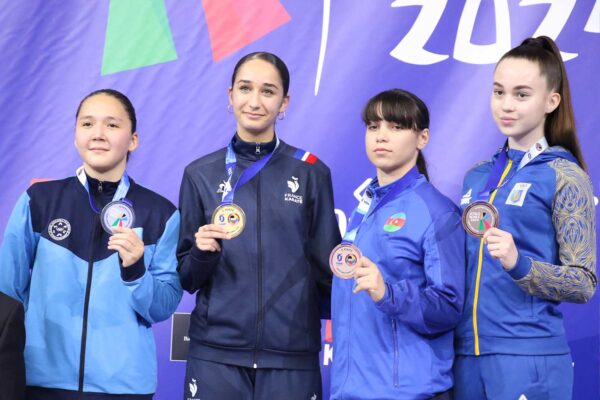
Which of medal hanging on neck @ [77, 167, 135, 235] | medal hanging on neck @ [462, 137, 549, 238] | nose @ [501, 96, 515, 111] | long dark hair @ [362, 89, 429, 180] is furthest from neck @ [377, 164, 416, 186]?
medal hanging on neck @ [77, 167, 135, 235]

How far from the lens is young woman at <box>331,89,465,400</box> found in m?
2.53

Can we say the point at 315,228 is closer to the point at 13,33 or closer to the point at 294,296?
the point at 294,296

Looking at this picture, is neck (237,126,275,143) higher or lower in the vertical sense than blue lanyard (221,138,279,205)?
higher

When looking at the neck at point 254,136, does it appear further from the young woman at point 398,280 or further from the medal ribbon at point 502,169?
the medal ribbon at point 502,169

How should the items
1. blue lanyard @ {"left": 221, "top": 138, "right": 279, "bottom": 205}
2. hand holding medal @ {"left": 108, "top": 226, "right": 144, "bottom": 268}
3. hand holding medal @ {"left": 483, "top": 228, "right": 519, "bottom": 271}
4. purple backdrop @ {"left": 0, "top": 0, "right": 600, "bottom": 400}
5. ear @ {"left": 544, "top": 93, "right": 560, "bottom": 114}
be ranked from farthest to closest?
purple backdrop @ {"left": 0, "top": 0, "right": 600, "bottom": 400} → blue lanyard @ {"left": 221, "top": 138, "right": 279, "bottom": 205} → ear @ {"left": 544, "top": 93, "right": 560, "bottom": 114} → hand holding medal @ {"left": 108, "top": 226, "right": 144, "bottom": 268} → hand holding medal @ {"left": 483, "top": 228, "right": 519, "bottom": 271}

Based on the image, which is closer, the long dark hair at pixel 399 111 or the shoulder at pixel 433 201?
the shoulder at pixel 433 201

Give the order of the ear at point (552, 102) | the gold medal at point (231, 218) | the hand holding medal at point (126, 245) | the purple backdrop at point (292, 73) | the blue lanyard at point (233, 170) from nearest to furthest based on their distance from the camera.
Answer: the hand holding medal at point (126, 245) < the gold medal at point (231, 218) < the ear at point (552, 102) < the blue lanyard at point (233, 170) < the purple backdrop at point (292, 73)

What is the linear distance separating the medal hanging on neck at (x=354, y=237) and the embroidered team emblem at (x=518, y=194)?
1.04 ft

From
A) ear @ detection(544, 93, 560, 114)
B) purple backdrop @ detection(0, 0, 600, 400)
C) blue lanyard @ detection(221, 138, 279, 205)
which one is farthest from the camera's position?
purple backdrop @ detection(0, 0, 600, 400)

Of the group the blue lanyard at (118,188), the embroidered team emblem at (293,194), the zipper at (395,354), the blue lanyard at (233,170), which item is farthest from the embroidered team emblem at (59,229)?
the zipper at (395,354)

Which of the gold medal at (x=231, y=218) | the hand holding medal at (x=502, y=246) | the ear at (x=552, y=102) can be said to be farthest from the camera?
the ear at (x=552, y=102)

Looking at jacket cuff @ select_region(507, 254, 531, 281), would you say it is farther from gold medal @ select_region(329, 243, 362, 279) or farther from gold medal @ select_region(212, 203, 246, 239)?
gold medal @ select_region(212, 203, 246, 239)

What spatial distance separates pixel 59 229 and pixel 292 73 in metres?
1.49

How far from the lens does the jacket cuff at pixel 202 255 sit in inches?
107
